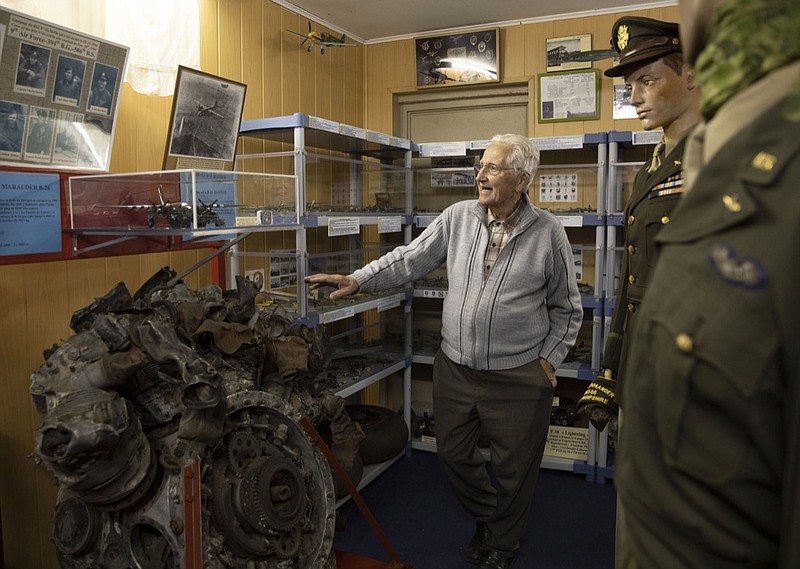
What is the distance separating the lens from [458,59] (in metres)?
4.69

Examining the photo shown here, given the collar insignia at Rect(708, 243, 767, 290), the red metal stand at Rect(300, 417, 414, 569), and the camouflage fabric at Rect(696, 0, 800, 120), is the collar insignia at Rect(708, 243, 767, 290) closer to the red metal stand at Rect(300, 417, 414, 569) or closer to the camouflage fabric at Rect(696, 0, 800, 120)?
the camouflage fabric at Rect(696, 0, 800, 120)

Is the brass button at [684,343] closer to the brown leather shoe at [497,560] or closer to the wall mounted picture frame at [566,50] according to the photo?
the brown leather shoe at [497,560]

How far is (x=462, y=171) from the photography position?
14.2 feet

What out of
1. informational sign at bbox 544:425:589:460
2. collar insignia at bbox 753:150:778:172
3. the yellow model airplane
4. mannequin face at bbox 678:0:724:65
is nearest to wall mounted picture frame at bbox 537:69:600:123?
the yellow model airplane

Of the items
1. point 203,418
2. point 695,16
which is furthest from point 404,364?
point 695,16

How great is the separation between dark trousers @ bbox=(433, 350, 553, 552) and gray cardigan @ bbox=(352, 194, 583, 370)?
0.08m

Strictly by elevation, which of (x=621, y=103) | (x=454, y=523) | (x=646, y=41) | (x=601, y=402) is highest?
(x=621, y=103)

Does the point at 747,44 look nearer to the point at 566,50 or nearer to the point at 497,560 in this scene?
the point at 497,560

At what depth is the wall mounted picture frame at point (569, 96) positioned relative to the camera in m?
4.37

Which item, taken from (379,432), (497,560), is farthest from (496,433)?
(379,432)

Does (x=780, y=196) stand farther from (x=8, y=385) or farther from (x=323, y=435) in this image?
(x=8, y=385)

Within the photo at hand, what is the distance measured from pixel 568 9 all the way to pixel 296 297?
8.89 ft

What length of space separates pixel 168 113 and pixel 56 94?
82 centimetres

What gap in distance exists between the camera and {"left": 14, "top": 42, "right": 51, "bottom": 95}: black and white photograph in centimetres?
212
